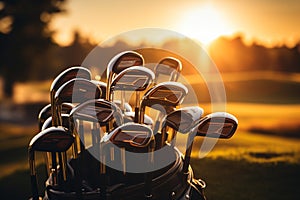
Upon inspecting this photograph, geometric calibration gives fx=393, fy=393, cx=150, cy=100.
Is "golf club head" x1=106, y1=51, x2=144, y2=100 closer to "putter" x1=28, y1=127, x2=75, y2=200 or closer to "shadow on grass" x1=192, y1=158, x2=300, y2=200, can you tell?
"putter" x1=28, y1=127, x2=75, y2=200

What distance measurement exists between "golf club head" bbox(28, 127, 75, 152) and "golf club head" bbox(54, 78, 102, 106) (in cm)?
25

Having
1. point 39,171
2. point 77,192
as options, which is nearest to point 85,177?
point 77,192

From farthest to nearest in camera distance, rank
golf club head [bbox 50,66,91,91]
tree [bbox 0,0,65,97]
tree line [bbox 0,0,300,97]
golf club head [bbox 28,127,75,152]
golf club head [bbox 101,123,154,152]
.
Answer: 1. tree line [bbox 0,0,300,97]
2. tree [bbox 0,0,65,97]
3. golf club head [bbox 50,66,91,91]
4. golf club head [bbox 28,127,75,152]
5. golf club head [bbox 101,123,154,152]

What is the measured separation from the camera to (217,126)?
1.82 metres

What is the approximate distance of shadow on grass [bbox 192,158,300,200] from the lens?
2.62 meters

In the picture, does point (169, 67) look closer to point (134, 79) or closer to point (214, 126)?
point (134, 79)

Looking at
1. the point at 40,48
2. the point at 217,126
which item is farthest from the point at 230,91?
the point at 217,126

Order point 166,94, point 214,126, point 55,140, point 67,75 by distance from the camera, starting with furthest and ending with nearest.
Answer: point 67,75 → point 166,94 → point 214,126 → point 55,140

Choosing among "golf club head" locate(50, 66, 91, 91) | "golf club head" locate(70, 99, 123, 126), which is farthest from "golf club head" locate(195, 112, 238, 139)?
"golf club head" locate(50, 66, 91, 91)

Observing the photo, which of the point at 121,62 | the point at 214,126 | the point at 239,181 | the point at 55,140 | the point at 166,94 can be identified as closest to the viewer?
the point at 55,140

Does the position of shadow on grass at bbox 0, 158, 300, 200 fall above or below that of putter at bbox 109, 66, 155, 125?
below

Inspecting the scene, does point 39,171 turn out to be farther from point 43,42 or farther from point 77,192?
point 43,42

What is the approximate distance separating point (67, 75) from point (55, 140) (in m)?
0.57

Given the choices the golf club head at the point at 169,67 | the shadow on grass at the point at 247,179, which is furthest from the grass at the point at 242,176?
the golf club head at the point at 169,67
